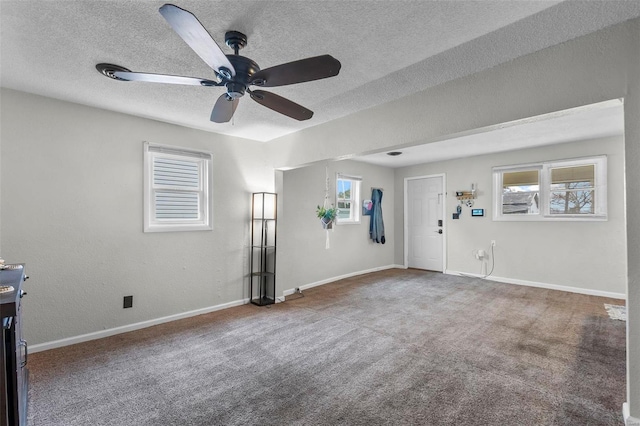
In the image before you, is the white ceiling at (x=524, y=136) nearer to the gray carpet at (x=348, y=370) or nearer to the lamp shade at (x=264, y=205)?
the lamp shade at (x=264, y=205)

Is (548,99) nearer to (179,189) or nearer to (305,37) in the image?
(305,37)

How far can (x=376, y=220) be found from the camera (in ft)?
21.6

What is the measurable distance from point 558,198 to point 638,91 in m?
4.01

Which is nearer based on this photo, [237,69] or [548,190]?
[237,69]

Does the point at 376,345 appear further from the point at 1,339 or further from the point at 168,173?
the point at 168,173

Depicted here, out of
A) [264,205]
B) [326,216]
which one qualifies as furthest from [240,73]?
[326,216]

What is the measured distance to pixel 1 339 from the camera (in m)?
1.17

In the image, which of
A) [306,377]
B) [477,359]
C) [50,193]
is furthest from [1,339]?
[477,359]

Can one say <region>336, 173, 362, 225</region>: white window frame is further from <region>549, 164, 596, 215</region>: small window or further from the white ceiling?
<region>549, 164, 596, 215</region>: small window

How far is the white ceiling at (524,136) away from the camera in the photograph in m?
3.67

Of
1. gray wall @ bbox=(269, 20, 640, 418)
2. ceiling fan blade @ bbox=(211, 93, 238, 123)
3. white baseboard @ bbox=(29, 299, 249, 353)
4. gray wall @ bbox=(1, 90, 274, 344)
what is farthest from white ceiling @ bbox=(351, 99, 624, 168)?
white baseboard @ bbox=(29, 299, 249, 353)

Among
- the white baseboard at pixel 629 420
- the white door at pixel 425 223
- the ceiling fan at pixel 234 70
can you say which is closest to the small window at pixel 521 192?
the white door at pixel 425 223

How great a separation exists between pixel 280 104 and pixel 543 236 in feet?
17.0

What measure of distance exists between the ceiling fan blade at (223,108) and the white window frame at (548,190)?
513 cm
